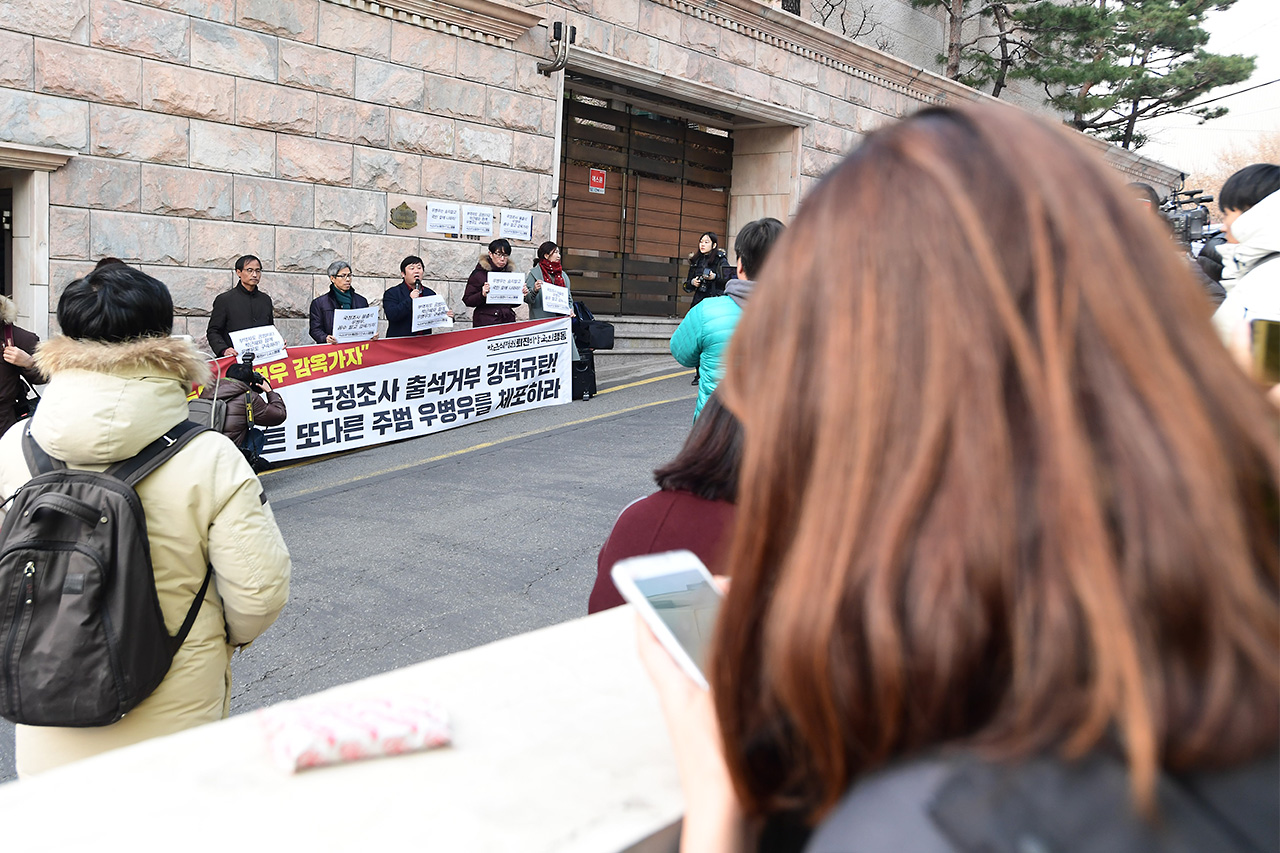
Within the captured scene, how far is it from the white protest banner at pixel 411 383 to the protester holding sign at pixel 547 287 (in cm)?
33

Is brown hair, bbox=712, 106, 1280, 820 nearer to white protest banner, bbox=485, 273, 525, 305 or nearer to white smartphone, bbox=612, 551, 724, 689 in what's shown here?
white smartphone, bbox=612, 551, 724, 689

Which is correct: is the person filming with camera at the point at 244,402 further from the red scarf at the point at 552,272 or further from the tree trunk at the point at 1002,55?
the tree trunk at the point at 1002,55

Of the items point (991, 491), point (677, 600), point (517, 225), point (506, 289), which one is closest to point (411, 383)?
point (506, 289)

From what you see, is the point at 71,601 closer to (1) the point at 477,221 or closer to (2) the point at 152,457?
(2) the point at 152,457

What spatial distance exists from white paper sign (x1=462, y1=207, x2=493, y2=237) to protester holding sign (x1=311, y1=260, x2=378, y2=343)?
1.95 meters

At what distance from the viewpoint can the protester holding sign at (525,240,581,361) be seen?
36.8 ft

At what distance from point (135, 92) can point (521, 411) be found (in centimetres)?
477

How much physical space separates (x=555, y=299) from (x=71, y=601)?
30.2 feet

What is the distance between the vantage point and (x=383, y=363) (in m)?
9.34

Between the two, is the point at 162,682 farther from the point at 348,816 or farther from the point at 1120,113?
the point at 1120,113

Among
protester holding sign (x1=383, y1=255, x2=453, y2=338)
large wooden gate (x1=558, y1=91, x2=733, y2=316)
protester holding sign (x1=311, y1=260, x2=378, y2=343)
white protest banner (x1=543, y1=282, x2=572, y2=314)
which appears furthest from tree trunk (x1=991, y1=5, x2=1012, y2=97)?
protester holding sign (x1=311, y1=260, x2=378, y2=343)

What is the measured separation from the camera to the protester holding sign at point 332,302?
9.89m

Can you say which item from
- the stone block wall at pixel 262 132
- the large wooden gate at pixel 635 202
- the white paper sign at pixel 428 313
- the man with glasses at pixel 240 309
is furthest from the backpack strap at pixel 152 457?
the large wooden gate at pixel 635 202

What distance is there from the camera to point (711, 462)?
2.24m
